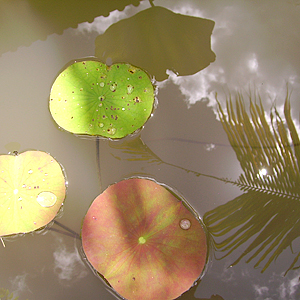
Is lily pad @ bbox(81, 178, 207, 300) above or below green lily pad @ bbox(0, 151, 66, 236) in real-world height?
below

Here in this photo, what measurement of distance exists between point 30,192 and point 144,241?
3.09 ft

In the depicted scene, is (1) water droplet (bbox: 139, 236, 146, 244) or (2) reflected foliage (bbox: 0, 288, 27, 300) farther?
(2) reflected foliage (bbox: 0, 288, 27, 300)

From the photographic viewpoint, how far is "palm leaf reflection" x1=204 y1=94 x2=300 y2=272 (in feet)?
6.09

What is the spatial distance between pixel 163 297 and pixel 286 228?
3.67 feet

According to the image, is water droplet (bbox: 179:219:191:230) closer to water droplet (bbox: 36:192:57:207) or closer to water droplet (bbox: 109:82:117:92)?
water droplet (bbox: 36:192:57:207)

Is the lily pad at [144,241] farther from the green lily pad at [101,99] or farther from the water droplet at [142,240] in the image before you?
the green lily pad at [101,99]

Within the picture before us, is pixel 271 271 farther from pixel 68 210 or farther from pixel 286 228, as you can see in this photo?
pixel 68 210

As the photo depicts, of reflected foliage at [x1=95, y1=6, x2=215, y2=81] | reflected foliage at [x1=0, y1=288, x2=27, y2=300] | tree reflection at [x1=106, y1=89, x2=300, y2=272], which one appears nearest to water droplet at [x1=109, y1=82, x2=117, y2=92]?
reflected foliage at [x1=95, y1=6, x2=215, y2=81]

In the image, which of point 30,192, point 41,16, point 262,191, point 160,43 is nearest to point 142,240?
point 30,192

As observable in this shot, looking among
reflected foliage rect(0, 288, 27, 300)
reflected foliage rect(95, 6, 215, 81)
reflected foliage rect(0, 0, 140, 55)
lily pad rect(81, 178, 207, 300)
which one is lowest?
reflected foliage rect(0, 288, 27, 300)

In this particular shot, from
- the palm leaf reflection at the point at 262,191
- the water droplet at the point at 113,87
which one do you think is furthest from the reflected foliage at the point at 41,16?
the palm leaf reflection at the point at 262,191

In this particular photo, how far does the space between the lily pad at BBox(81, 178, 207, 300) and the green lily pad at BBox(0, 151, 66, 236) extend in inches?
12.6

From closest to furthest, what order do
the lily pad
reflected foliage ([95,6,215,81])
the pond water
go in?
the lily pad, the pond water, reflected foliage ([95,6,215,81])

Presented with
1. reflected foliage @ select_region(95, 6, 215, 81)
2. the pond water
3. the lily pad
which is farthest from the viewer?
reflected foliage @ select_region(95, 6, 215, 81)
